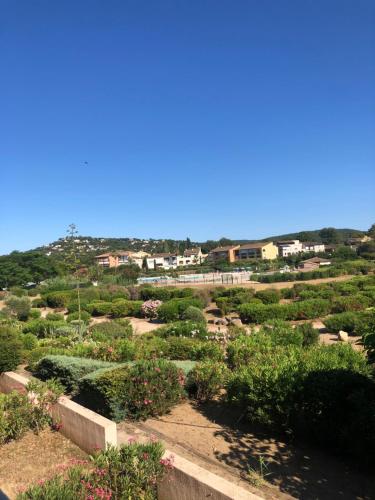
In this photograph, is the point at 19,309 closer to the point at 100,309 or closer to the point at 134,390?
the point at 100,309

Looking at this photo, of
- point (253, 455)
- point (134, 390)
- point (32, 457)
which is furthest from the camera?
point (134, 390)

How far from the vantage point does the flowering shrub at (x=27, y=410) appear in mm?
4883

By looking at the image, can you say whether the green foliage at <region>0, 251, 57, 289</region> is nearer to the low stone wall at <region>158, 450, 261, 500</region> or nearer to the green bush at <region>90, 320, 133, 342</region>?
the green bush at <region>90, 320, 133, 342</region>

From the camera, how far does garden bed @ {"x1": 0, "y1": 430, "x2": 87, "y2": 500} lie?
13.0 ft

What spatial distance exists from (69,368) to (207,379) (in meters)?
2.38

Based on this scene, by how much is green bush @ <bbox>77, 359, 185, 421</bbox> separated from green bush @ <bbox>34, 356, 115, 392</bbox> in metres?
0.82

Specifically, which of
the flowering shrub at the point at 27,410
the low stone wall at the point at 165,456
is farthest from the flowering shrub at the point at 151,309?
the flowering shrub at the point at 27,410

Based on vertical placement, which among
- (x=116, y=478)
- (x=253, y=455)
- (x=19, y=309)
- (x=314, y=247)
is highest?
(x=314, y=247)

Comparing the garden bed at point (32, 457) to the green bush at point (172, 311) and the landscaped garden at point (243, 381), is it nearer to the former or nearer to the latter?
the landscaped garden at point (243, 381)

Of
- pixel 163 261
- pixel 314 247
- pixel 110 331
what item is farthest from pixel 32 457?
pixel 314 247

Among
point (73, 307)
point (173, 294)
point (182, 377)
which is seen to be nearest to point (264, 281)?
point (173, 294)

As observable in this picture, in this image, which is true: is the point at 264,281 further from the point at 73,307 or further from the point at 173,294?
the point at 73,307

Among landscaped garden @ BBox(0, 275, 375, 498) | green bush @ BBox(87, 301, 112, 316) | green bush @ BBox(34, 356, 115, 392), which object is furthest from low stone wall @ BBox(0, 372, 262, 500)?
green bush @ BBox(87, 301, 112, 316)

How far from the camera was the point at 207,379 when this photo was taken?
5.93 meters
